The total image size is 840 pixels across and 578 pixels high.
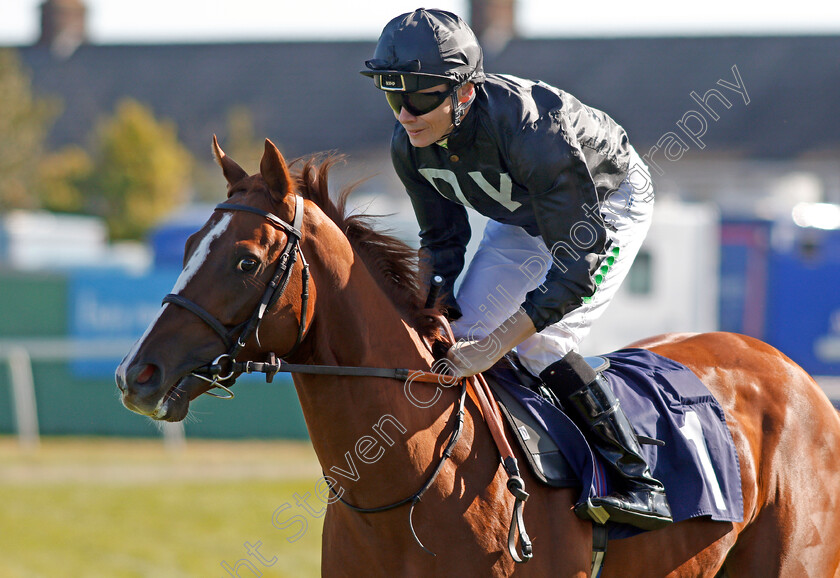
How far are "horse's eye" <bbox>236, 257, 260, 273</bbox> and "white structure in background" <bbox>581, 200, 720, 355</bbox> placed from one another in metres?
9.85

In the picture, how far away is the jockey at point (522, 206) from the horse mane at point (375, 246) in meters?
0.11

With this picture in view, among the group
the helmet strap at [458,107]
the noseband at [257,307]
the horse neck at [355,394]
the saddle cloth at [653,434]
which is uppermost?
→ the helmet strap at [458,107]

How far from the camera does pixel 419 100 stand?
2838 millimetres

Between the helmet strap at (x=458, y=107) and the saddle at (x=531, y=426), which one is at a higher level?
the helmet strap at (x=458, y=107)

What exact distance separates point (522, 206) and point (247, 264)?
0.99 m

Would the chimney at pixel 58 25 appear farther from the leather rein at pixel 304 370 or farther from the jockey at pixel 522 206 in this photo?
the leather rein at pixel 304 370

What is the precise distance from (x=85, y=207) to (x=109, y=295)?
19.3 meters

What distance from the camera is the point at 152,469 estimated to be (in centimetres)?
989

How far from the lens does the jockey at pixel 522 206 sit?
283 cm

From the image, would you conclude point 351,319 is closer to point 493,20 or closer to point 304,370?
point 304,370

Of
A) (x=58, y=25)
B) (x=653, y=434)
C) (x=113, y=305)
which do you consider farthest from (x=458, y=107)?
(x=58, y=25)

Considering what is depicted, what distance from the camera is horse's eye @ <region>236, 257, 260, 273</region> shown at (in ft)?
8.35

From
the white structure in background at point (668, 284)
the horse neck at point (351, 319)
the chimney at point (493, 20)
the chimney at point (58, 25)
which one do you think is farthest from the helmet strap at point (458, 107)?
the chimney at point (58, 25)

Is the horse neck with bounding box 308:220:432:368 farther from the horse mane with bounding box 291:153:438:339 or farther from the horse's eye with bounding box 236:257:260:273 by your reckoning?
the horse's eye with bounding box 236:257:260:273
